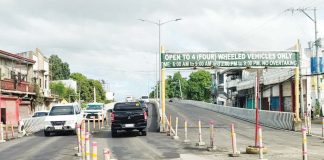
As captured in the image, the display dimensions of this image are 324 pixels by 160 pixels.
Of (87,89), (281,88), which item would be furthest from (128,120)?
(87,89)

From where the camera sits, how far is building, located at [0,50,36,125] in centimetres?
4191

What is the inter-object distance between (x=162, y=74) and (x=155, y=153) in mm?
15557

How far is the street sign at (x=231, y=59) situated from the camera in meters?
32.8

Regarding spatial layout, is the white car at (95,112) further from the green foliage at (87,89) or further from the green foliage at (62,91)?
the green foliage at (87,89)

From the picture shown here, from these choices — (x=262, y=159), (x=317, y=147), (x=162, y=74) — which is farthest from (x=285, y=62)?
(x=262, y=159)

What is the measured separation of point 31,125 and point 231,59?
47.0 feet

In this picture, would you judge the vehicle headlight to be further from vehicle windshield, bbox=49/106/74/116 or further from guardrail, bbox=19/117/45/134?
guardrail, bbox=19/117/45/134

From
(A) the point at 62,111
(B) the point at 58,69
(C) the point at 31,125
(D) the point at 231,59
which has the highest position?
(B) the point at 58,69

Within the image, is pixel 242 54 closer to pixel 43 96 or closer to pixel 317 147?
pixel 317 147

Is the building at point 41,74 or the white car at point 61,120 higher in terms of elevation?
the building at point 41,74

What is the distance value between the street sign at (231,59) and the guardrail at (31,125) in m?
9.81

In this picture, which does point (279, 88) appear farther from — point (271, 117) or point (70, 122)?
point (70, 122)

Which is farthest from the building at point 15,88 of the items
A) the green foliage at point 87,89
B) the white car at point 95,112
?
the green foliage at point 87,89

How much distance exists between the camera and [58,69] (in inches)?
5010
